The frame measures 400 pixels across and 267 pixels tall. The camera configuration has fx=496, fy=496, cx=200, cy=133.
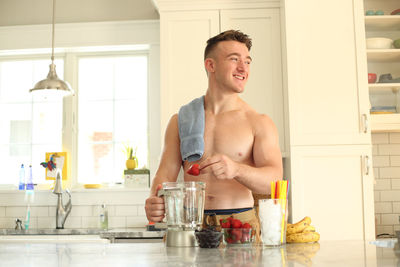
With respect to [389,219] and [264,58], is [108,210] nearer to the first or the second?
[264,58]

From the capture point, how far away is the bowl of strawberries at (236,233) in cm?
156

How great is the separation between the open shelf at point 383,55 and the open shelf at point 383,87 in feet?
0.78

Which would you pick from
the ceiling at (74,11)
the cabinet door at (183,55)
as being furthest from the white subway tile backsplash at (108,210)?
the ceiling at (74,11)

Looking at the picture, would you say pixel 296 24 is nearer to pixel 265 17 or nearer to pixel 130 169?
pixel 265 17

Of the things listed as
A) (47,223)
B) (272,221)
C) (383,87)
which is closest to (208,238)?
(272,221)

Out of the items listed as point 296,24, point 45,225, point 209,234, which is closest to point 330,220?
point 296,24

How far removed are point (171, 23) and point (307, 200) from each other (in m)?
1.65

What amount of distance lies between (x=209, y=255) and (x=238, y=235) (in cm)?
25

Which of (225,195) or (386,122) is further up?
(386,122)

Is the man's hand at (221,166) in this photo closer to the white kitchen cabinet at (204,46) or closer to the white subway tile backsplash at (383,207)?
the white kitchen cabinet at (204,46)

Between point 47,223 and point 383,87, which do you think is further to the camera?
point 47,223

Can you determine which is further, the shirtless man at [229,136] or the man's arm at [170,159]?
the man's arm at [170,159]

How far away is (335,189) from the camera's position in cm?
341

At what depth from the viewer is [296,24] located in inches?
139
